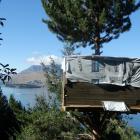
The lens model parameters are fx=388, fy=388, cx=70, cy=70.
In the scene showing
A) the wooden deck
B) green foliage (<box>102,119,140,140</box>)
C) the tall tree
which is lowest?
green foliage (<box>102,119,140,140</box>)

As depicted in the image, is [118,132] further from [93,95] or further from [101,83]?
[93,95]

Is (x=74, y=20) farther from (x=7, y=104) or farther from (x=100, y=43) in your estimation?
(x=7, y=104)

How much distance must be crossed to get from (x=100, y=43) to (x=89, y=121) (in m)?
7.06

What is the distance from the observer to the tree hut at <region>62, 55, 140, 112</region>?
18.7 metres

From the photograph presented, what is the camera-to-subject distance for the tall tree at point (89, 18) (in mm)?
26828

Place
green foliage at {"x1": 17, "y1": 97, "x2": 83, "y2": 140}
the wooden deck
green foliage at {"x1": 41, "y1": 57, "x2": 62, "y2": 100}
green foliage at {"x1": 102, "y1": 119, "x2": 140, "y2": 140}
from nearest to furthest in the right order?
the wooden deck < green foliage at {"x1": 17, "y1": 97, "x2": 83, "y2": 140} < green foliage at {"x1": 102, "y1": 119, "x2": 140, "y2": 140} < green foliage at {"x1": 41, "y1": 57, "x2": 62, "y2": 100}

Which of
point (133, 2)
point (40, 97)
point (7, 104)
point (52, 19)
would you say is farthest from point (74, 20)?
point (7, 104)

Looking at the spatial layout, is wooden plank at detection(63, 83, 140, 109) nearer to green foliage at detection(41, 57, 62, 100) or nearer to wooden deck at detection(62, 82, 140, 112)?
wooden deck at detection(62, 82, 140, 112)

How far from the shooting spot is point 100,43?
2764 centimetres

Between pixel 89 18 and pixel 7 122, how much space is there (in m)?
Answer: 10.7

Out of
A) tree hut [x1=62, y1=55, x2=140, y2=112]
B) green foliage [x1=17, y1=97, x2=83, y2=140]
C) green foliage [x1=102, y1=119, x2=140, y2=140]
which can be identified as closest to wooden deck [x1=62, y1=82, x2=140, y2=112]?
tree hut [x1=62, y1=55, x2=140, y2=112]

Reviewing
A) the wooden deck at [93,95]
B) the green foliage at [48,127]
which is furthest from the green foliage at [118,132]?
the wooden deck at [93,95]

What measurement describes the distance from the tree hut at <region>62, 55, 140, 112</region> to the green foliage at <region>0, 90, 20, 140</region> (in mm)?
10389

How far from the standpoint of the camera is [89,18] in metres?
27.1
